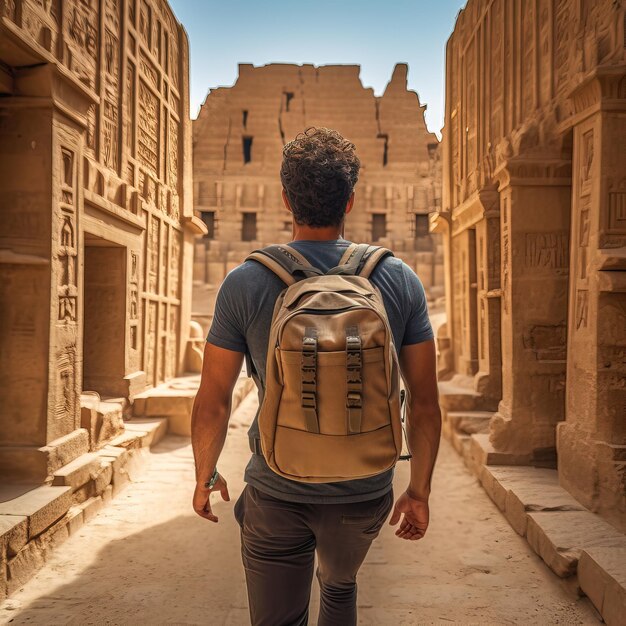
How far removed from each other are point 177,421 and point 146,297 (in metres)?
1.78

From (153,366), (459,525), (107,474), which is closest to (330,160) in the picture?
(459,525)

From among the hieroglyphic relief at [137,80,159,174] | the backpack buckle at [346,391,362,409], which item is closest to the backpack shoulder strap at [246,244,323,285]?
the backpack buckle at [346,391,362,409]

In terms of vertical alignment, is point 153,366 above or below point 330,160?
below

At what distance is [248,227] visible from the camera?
22.8 metres

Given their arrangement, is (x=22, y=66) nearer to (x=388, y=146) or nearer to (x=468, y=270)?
(x=468, y=270)

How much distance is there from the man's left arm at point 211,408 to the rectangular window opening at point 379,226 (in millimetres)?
21135

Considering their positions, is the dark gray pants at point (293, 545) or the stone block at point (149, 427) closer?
the dark gray pants at point (293, 545)

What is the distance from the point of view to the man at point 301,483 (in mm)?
1792

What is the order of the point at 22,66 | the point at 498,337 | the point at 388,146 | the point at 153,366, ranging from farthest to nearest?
the point at 388,146 → the point at 153,366 → the point at 498,337 → the point at 22,66

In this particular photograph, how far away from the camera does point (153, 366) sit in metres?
8.76

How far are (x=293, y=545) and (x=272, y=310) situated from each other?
710 mm

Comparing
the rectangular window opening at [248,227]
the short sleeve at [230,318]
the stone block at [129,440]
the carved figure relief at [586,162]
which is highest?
the rectangular window opening at [248,227]

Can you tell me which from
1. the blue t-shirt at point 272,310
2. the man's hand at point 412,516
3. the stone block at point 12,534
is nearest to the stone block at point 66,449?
the stone block at point 12,534

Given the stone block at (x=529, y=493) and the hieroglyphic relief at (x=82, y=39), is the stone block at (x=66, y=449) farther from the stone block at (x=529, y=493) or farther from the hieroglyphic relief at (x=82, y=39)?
the stone block at (x=529, y=493)
